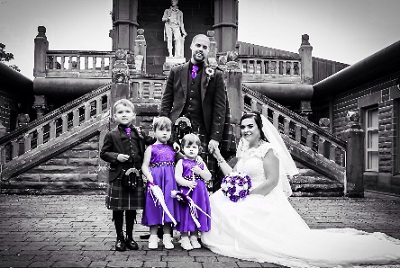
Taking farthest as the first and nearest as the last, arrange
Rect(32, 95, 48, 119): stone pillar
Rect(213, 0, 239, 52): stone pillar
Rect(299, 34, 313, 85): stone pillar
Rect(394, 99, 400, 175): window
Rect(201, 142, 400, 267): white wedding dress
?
1. Rect(213, 0, 239, 52): stone pillar
2. Rect(299, 34, 313, 85): stone pillar
3. Rect(32, 95, 48, 119): stone pillar
4. Rect(394, 99, 400, 175): window
5. Rect(201, 142, 400, 267): white wedding dress

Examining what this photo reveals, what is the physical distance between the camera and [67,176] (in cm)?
1089

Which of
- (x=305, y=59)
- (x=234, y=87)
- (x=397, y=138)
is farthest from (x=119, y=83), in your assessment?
(x=305, y=59)

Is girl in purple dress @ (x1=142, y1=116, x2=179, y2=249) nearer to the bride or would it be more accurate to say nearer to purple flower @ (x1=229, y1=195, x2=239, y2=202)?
the bride

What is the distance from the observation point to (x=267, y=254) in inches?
171

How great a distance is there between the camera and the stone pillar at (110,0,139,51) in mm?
17781

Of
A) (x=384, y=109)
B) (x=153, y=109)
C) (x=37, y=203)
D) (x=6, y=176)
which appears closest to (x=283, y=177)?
(x=37, y=203)

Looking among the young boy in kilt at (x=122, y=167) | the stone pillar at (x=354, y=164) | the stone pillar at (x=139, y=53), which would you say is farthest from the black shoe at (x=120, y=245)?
the stone pillar at (x=139, y=53)

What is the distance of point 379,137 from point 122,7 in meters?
10.9

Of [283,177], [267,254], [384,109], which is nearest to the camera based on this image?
[267,254]

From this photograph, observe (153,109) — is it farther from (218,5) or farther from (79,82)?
(218,5)

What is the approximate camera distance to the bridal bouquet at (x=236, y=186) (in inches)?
189

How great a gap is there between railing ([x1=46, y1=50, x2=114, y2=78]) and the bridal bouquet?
1264 centimetres

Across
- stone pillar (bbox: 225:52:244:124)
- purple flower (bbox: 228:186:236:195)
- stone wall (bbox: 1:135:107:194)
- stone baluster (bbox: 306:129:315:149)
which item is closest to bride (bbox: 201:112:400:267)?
purple flower (bbox: 228:186:236:195)

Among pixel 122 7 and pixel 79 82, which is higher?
pixel 122 7
